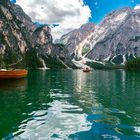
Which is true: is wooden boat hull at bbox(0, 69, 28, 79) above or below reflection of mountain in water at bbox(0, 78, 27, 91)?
above

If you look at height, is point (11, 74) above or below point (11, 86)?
above

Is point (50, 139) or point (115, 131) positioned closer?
point (50, 139)

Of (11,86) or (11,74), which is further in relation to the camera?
(11,74)

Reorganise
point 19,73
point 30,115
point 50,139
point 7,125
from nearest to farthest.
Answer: point 50,139, point 7,125, point 30,115, point 19,73

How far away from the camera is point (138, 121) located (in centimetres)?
2305

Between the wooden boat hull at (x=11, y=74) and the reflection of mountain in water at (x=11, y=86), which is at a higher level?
the wooden boat hull at (x=11, y=74)

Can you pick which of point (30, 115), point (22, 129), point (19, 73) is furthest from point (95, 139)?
point (19, 73)

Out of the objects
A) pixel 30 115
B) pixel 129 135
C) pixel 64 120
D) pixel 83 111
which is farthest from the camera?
pixel 83 111

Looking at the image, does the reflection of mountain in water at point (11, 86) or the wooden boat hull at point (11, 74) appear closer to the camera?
the reflection of mountain in water at point (11, 86)

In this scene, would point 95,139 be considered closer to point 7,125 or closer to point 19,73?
point 7,125

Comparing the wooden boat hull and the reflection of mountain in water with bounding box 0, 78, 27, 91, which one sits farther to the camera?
the wooden boat hull

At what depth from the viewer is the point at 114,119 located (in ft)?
78.6

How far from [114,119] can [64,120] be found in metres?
4.33

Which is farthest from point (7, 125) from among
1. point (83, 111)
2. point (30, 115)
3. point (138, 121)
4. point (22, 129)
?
point (138, 121)
